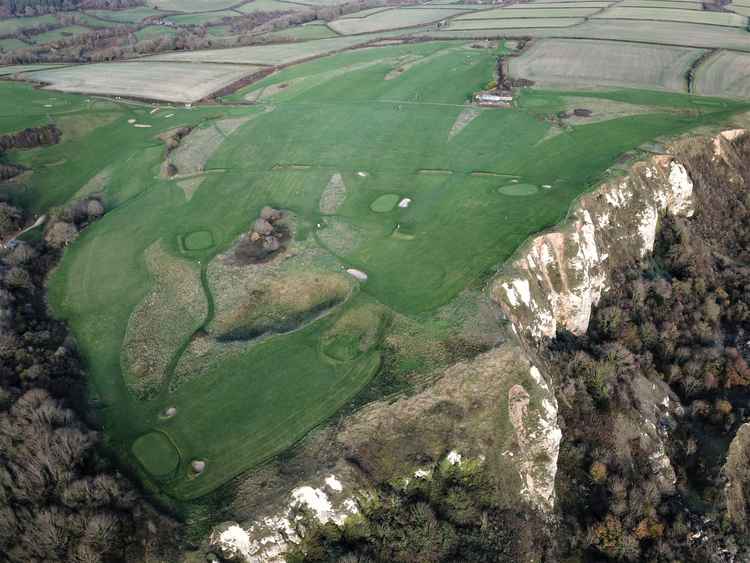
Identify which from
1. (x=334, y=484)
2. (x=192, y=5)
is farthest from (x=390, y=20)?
(x=334, y=484)

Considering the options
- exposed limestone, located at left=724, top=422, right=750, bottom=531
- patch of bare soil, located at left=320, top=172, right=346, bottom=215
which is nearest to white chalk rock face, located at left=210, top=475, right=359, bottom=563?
exposed limestone, located at left=724, top=422, right=750, bottom=531

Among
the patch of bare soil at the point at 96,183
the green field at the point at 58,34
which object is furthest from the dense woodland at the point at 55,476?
the green field at the point at 58,34

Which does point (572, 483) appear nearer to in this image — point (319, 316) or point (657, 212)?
point (319, 316)

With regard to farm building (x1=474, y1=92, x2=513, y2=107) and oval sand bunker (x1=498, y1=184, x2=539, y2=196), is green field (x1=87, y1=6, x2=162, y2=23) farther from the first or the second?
oval sand bunker (x1=498, y1=184, x2=539, y2=196)

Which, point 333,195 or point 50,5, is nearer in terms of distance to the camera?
point 333,195

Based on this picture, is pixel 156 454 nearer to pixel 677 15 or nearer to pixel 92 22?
pixel 677 15

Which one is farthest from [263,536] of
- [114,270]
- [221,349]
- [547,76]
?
[547,76]
